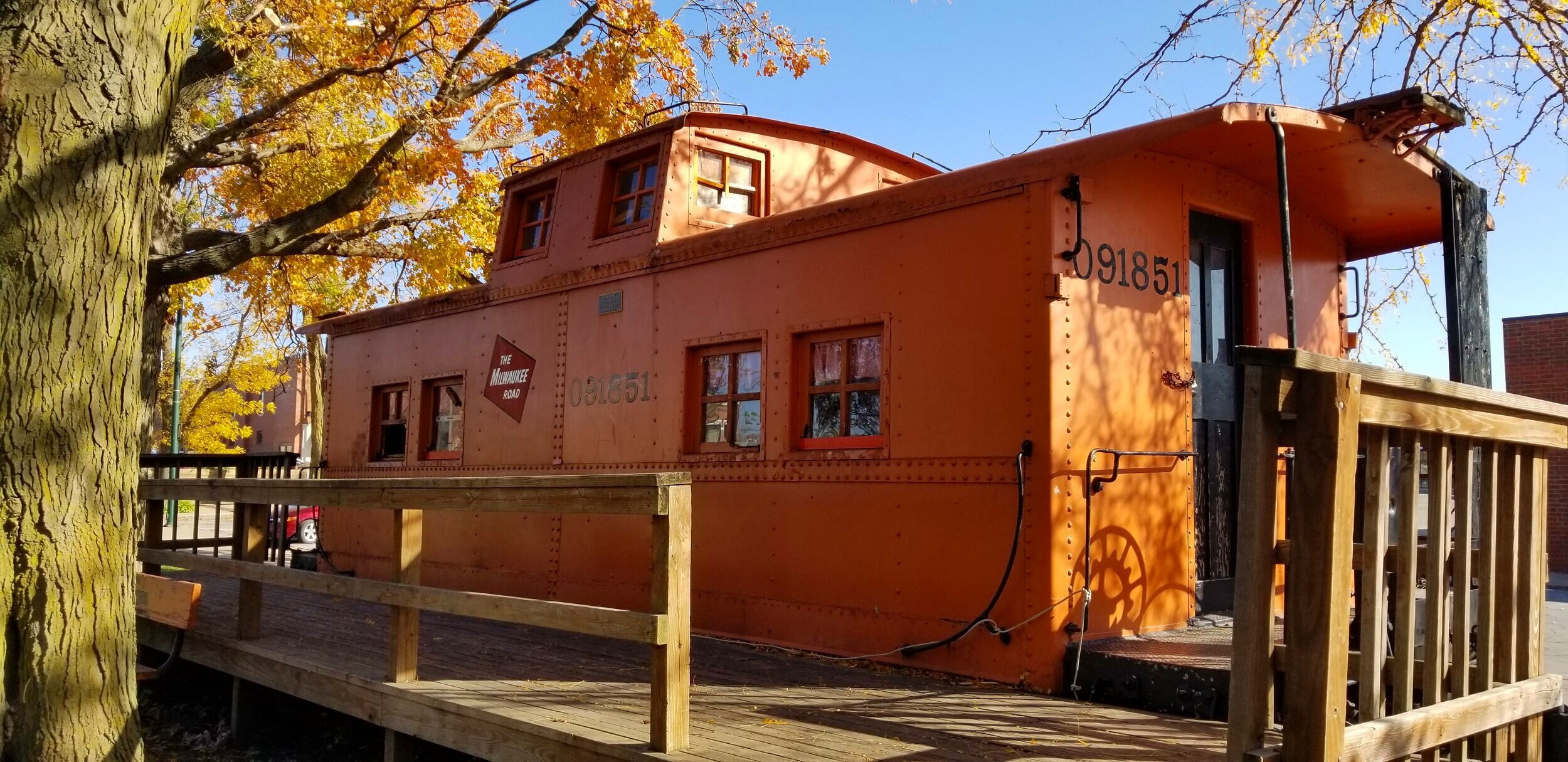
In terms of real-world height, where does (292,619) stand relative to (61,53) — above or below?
below

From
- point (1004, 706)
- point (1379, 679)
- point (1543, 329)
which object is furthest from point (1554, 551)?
point (1379, 679)

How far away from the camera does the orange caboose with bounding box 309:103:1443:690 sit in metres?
5.61

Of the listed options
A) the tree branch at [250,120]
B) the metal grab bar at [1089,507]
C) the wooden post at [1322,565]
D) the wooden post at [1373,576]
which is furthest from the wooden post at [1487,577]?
the tree branch at [250,120]

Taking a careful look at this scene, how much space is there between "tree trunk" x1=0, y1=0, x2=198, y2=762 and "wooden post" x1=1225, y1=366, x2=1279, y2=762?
4.24 meters

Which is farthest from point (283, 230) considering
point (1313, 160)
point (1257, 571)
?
point (1257, 571)

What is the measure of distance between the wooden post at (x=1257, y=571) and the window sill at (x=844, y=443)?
3.31 m

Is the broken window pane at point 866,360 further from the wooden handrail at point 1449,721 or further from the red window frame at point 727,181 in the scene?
the wooden handrail at point 1449,721

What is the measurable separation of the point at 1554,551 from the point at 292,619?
62.8 ft

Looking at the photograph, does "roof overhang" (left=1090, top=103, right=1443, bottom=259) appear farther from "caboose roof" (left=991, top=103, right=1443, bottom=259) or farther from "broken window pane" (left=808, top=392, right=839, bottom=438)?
"broken window pane" (left=808, top=392, right=839, bottom=438)

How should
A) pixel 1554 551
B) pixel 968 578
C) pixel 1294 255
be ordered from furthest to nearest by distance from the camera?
pixel 1554 551
pixel 1294 255
pixel 968 578

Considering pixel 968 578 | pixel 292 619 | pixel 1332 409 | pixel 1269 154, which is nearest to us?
pixel 1332 409

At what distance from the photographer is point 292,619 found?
310 inches

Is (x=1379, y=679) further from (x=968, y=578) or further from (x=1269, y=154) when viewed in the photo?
(x=1269, y=154)

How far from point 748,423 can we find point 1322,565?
14.7ft
